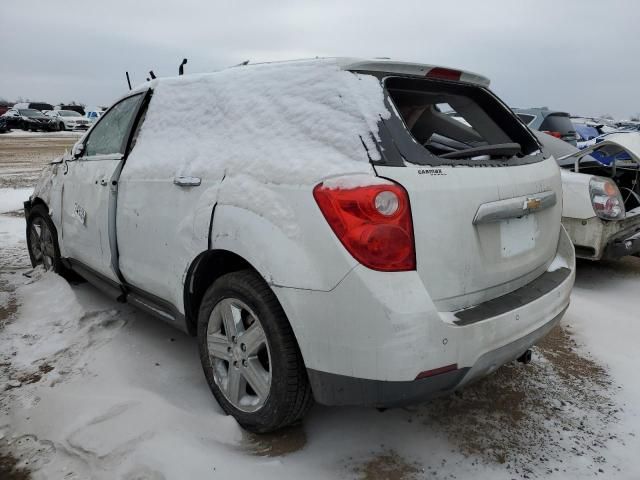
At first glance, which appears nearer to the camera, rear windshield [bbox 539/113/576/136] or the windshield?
rear windshield [bbox 539/113/576/136]

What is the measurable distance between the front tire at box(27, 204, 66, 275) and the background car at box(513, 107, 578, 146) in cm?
797

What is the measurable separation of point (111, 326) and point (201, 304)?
1381 millimetres

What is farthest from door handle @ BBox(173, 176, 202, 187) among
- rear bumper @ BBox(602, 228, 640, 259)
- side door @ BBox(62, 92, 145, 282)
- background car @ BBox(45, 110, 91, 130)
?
background car @ BBox(45, 110, 91, 130)

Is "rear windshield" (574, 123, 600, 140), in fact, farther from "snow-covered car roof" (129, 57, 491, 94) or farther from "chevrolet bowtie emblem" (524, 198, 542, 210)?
"chevrolet bowtie emblem" (524, 198, 542, 210)

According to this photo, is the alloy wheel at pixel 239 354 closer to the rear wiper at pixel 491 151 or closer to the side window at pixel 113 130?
the rear wiper at pixel 491 151

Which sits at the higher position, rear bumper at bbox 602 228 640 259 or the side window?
the side window

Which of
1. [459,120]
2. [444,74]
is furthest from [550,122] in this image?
[444,74]

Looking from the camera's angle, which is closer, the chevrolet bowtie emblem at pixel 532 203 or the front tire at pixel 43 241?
the chevrolet bowtie emblem at pixel 532 203

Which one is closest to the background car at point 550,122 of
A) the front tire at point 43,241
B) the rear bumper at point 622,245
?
the rear bumper at point 622,245

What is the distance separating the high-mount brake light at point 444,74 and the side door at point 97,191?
6.19 feet

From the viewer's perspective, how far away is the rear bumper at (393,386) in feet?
6.16

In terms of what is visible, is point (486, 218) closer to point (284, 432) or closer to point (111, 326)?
point (284, 432)

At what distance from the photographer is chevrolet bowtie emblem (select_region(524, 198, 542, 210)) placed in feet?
7.48

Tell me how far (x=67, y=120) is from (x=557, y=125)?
109 feet
